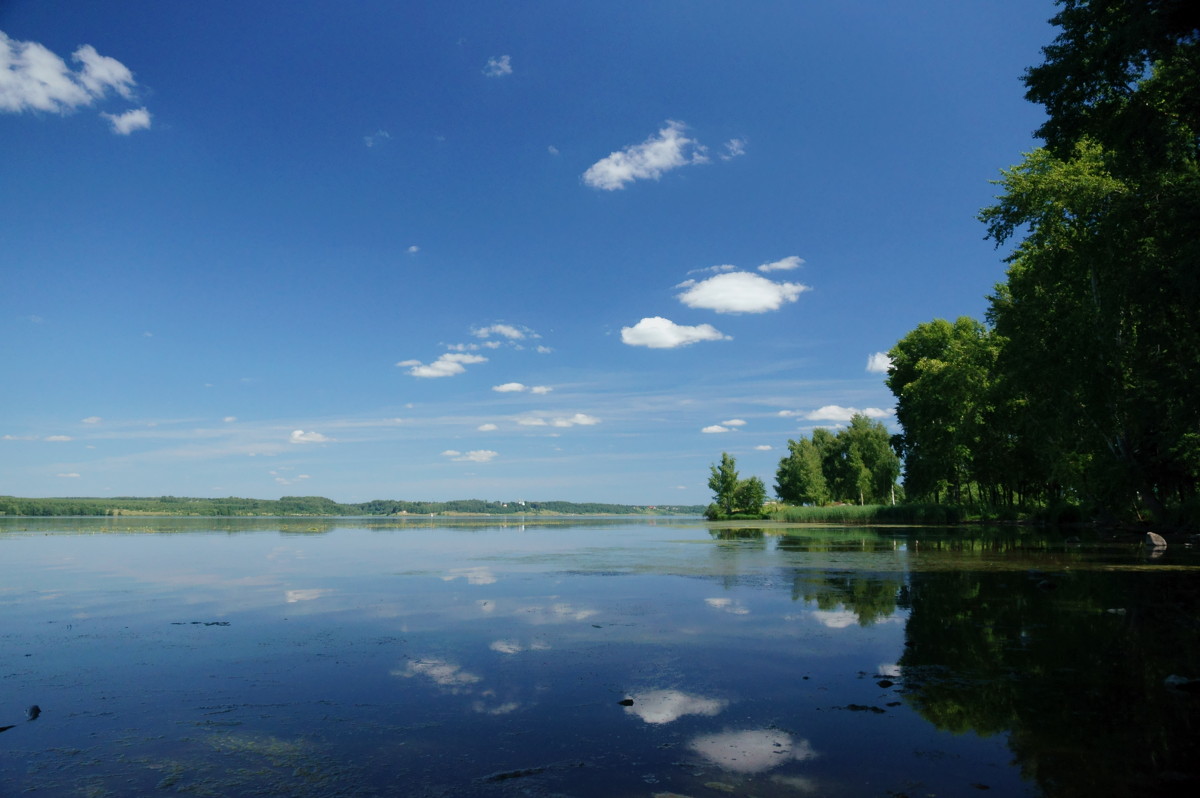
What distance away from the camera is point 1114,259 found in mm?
20750

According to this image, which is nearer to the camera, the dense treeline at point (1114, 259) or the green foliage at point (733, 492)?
the dense treeline at point (1114, 259)

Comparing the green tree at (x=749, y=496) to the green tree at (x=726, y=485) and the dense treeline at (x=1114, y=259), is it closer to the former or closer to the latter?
the green tree at (x=726, y=485)

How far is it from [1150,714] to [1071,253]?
25.1 meters

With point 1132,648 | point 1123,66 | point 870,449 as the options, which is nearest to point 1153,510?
point 1123,66

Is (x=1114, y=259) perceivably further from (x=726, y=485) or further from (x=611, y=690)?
(x=726, y=485)

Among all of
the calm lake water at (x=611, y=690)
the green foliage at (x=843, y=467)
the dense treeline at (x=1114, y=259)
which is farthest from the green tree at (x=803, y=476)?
the calm lake water at (x=611, y=690)

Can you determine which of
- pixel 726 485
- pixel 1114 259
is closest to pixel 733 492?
pixel 726 485

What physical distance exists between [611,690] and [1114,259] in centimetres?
2202

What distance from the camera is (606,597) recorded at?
1584 centimetres

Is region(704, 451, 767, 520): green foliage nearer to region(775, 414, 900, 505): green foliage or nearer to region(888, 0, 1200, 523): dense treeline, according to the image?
region(775, 414, 900, 505): green foliage

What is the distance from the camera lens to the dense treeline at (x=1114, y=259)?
16734 millimetres

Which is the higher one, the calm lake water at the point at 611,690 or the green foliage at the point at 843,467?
the green foliage at the point at 843,467

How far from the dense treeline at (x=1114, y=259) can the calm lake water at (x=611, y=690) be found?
8.19m

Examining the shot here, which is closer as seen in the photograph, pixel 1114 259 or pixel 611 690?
pixel 611 690
